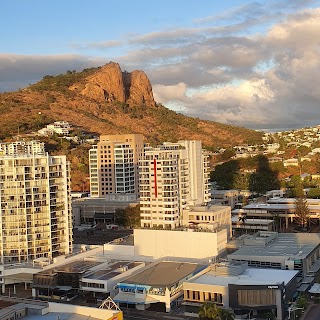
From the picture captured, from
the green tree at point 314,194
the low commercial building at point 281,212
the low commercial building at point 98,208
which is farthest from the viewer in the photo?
the green tree at point 314,194

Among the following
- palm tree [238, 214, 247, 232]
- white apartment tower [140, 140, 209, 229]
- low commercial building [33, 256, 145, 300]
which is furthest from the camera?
palm tree [238, 214, 247, 232]

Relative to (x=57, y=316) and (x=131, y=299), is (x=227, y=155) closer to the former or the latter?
(x=131, y=299)

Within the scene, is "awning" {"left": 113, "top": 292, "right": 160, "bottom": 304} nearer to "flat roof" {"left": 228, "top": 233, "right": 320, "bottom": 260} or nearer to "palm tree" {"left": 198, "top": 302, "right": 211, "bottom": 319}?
"palm tree" {"left": 198, "top": 302, "right": 211, "bottom": 319}

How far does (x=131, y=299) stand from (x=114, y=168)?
51391 mm

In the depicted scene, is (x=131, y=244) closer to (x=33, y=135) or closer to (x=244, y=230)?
(x=244, y=230)

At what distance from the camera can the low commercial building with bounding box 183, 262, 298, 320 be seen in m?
38.9

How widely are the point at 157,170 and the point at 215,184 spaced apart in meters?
48.4

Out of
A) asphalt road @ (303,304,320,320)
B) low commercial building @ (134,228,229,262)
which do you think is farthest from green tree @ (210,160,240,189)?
asphalt road @ (303,304,320,320)

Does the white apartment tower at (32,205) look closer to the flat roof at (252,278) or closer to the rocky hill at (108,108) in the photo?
the flat roof at (252,278)

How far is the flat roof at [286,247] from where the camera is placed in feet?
165

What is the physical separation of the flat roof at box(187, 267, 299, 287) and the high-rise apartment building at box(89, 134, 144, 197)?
49.9m

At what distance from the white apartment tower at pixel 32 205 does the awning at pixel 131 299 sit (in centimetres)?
1287

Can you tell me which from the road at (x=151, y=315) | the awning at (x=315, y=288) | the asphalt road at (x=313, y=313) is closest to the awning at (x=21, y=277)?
the road at (x=151, y=315)

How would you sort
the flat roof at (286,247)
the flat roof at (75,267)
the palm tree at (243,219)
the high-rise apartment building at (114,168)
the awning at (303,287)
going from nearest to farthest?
1. the awning at (303,287)
2. the flat roof at (75,267)
3. the flat roof at (286,247)
4. the palm tree at (243,219)
5. the high-rise apartment building at (114,168)
